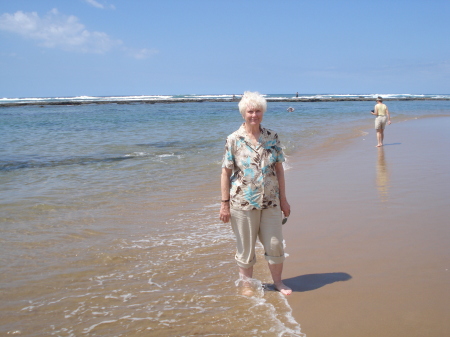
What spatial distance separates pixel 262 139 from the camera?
11.4ft

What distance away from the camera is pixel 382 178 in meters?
7.56

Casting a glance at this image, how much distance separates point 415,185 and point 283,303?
442 cm

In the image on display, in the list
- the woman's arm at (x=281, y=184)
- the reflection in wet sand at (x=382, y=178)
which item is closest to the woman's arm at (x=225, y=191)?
the woman's arm at (x=281, y=184)

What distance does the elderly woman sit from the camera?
343 cm

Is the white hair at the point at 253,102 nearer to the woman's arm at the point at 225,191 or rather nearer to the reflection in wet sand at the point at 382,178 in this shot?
the woman's arm at the point at 225,191

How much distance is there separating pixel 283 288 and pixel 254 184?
0.96 meters

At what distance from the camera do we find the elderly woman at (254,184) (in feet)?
11.3

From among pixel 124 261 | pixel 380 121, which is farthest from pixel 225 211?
pixel 380 121

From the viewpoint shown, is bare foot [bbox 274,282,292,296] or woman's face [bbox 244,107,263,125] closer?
woman's face [bbox 244,107,263,125]

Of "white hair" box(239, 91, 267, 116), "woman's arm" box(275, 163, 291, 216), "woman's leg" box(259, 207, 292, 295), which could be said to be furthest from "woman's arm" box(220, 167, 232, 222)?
"white hair" box(239, 91, 267, 116)

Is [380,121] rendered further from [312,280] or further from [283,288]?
[283,288]

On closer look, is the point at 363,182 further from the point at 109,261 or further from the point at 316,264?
the point at 109,261

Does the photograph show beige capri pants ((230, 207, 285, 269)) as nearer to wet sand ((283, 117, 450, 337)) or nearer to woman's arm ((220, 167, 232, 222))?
woman's arm ((220, 167, 232, 222))

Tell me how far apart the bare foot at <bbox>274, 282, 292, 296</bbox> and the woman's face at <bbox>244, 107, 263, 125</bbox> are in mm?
1440
